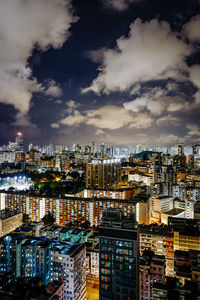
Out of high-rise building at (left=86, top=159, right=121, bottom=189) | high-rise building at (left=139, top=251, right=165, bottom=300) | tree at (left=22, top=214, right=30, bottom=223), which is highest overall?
high-rise building at (left=86, top=159, right=121, bottom=189)

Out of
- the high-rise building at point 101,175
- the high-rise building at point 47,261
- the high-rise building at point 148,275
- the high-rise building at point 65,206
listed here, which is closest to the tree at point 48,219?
the high-rise building at point 65,206

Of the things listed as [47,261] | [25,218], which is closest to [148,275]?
[47,261]

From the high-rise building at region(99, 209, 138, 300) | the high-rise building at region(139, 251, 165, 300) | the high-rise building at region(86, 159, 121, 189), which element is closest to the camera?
the high-rise building at region(99, 209, 138, 300)

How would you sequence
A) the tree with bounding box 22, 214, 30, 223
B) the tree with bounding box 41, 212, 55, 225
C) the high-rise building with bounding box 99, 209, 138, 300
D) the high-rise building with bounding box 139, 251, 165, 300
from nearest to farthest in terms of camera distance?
1. the high-rise building with bounding box 99, 209, 138, 300
2. the high-rise building with bounding box 139, 251, 165, 300
3. the tree with bounding box 41, 212, 55, 225
4. the tree with bounding box 22, 214, 30, 223

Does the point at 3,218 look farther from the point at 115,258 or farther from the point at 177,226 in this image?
the point at 177,226

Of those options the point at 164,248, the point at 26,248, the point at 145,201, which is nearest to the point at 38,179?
the point at 145,201

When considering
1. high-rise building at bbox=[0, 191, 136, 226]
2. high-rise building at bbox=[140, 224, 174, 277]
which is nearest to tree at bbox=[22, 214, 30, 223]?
high-rise building at bbox=[0, 191, 136, 226]

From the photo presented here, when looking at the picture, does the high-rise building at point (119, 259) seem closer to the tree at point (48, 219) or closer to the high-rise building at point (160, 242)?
the high-rise building at point (160, 242)

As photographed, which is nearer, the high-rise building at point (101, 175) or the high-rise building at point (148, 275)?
the high-rise building at point (148, 275)

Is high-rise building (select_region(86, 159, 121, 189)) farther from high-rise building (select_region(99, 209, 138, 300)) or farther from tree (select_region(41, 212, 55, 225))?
high-rise building (select_region(99, 209, 138, 300))
